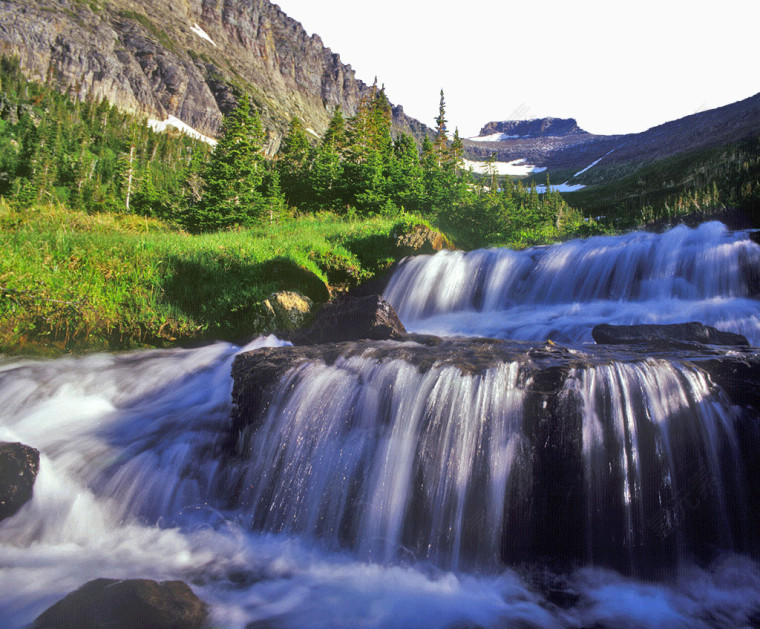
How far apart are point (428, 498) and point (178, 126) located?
181 metres

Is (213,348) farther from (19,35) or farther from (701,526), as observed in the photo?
(19,35)

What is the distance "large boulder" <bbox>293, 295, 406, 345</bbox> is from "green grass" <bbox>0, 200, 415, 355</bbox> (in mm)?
1552

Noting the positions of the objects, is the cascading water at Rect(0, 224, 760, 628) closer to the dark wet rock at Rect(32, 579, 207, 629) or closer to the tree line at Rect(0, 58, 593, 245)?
the dark wet rock at Rect(32, 579, 207, 629)

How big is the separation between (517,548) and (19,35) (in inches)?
6973

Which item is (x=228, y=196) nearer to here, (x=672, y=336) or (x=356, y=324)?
(x=356, y=324)

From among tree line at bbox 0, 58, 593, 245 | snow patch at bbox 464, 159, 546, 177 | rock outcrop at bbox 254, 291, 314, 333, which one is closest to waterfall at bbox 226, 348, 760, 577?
rock outcrop at bbox 254, 291, 314, 333

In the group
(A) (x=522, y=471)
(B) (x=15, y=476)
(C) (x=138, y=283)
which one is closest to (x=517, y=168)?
(C) (x=138, y=283)

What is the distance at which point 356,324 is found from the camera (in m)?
7.99

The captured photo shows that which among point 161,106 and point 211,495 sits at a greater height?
point 161,106

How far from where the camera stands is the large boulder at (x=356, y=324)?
788cm

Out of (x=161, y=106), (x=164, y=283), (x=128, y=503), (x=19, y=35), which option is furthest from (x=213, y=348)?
(x=161, y=106)

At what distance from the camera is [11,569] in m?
3.76

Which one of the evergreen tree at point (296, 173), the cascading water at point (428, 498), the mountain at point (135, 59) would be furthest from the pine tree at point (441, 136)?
the mountain at point (135, 59)

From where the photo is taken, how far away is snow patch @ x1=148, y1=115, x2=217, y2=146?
149 meters
